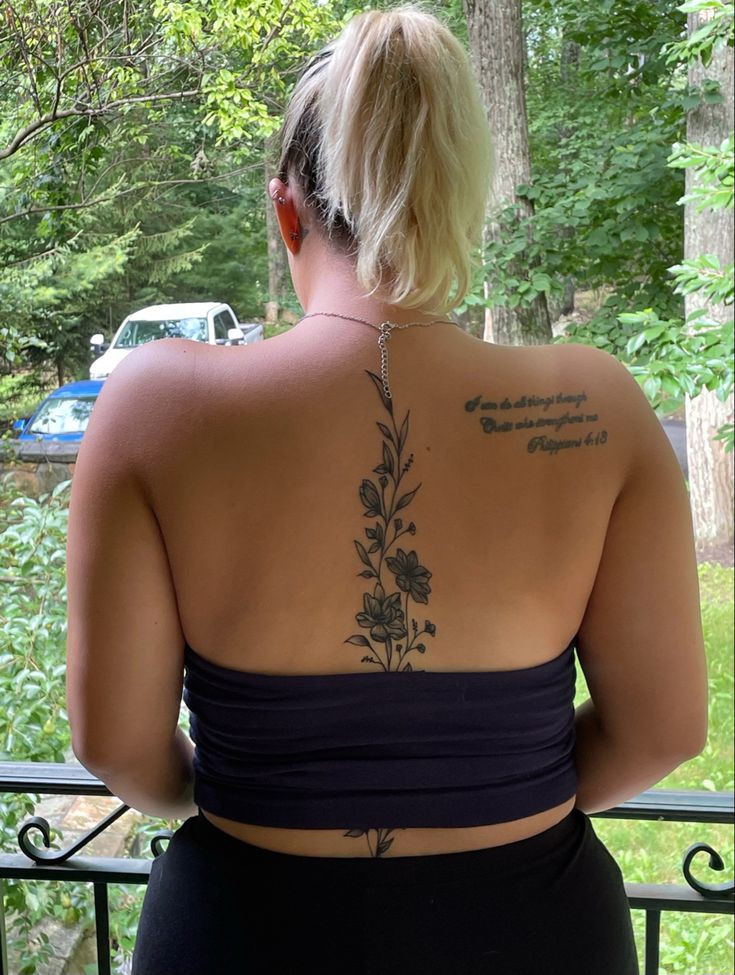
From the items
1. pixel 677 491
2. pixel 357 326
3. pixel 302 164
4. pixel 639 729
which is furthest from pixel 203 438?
pixel 639 729

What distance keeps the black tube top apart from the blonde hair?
Result: 40 cm

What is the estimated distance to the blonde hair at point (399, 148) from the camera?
91cm

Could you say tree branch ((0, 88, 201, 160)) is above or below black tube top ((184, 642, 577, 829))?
above

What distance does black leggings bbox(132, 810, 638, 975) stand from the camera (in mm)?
930

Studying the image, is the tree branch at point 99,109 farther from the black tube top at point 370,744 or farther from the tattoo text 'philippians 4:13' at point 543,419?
the black tube top at point 370,744

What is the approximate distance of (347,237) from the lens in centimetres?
98

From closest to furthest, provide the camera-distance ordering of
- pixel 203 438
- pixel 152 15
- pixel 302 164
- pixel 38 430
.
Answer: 1. pixel 203 438
2. pixel 302 164
3. pixel 152 15
4. pixel 38 430

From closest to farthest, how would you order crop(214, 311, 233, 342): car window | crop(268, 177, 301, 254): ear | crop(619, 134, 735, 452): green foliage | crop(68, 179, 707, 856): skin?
crop(68, 179, 707, 856): skin < crop(268, 177, 301, 254): ear < crop(619, 134, 735, 452): green foliage < crop(214, 311, 233, 342): car window

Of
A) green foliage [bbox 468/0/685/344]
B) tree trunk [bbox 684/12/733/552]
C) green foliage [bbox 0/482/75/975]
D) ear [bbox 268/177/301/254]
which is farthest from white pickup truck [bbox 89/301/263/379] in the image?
tree trunk [bbox 684/12/733/552]

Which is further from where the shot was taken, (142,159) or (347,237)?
(142,159)

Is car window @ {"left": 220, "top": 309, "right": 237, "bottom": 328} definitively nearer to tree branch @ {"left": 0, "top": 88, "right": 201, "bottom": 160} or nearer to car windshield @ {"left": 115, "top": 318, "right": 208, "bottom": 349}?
car windshield @ {"left": 115, "top": 318, "right": 208, "bottom": 349}

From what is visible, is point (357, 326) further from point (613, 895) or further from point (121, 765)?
point (613, 895)

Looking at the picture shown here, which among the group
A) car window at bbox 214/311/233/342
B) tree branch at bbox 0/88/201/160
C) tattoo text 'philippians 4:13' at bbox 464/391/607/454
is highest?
tree branch at bbox 0/88/201/160

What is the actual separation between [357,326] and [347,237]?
0.10m
